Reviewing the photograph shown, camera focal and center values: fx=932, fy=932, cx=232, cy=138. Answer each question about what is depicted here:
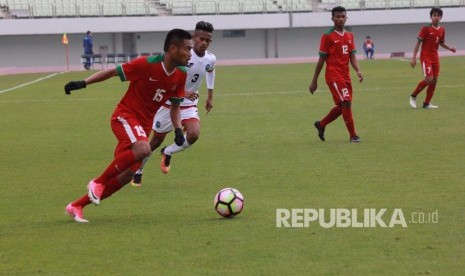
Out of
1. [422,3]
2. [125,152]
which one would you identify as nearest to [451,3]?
[422,3]

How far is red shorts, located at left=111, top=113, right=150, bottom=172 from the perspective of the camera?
8930mm

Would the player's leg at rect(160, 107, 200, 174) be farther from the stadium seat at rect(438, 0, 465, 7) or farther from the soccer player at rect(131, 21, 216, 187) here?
the stadium seat at rect(438, 0, 465, 7)

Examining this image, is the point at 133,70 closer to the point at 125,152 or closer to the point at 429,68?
the point at 125,152

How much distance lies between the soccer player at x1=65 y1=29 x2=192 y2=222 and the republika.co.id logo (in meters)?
1.28

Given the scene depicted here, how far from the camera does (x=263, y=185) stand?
10906 mm

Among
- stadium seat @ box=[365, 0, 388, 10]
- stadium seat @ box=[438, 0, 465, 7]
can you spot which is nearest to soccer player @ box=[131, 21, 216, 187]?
stadium seat @ box=[365, 0, 388, 10]

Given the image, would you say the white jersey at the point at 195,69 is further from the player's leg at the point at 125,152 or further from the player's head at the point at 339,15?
the player's head at the point at 339,15

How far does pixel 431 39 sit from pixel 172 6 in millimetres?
43879

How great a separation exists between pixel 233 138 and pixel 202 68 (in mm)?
4653

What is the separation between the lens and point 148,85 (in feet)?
29.8

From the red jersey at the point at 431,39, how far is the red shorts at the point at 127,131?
41.5 ft

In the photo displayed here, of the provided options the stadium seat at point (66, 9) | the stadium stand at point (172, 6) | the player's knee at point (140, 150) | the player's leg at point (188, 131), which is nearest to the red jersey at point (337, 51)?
the player's leg at point (188, 131)

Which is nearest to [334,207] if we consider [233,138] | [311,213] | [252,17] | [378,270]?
[311,213]

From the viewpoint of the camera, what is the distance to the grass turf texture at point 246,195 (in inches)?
278
